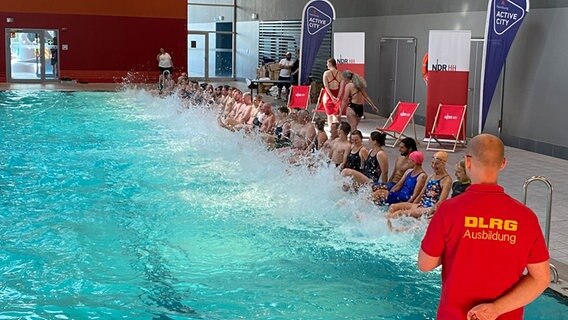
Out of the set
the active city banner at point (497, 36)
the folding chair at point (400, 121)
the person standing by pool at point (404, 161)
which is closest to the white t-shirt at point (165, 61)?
the folding chair at point (400, 121)

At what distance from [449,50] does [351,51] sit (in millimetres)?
3540

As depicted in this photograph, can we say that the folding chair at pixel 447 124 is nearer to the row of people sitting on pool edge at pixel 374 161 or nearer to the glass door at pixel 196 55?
the row of people sitting on pool edge at pixel 374 161

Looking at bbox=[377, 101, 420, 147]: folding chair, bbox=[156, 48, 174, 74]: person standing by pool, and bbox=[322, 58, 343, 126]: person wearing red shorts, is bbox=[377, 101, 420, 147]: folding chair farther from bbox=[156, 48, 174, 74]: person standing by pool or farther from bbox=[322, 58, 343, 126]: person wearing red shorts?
bbox=[156, 48, 174, 74]: person standing by pool

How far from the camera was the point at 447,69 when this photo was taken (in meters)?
12.6

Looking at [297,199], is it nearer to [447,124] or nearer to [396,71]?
[447,124]

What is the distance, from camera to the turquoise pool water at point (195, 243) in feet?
17.3

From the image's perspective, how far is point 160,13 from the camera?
1135 inches

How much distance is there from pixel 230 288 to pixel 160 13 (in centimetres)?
2487

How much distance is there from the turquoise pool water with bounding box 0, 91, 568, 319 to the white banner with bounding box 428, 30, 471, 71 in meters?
3.84

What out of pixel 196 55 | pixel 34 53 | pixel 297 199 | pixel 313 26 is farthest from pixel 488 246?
pixel 196 55

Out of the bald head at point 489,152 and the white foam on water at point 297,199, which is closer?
the bald head at point 489,152

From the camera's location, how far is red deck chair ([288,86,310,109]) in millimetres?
16422

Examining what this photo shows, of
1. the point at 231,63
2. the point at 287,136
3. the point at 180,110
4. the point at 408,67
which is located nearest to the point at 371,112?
the point at 408,67

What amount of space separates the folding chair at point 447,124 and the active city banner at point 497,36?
34.7 inches
